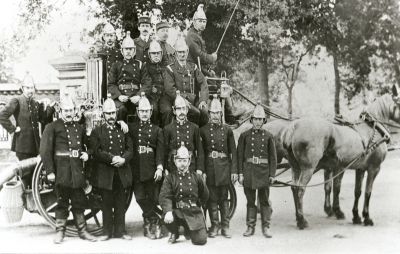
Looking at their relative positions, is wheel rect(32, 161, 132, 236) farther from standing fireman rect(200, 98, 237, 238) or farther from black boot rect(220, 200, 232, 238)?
black boot rect(220, 200, 232, 238)

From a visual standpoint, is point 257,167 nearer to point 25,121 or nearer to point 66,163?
point 66,163

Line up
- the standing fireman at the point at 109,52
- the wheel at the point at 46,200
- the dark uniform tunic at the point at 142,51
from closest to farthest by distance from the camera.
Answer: the wheel at the point at 46,200 < the standing fireman at the point at 109,52 < the dark uniform tunic at the point at 142,51

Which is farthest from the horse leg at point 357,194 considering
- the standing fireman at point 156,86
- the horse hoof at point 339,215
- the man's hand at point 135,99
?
the man's hand at point 135,99

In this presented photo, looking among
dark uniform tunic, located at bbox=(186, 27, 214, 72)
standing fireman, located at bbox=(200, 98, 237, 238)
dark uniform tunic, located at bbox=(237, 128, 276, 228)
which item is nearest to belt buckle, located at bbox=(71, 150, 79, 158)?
standing fireman, located at bbox=(200, 98, 237, 238)

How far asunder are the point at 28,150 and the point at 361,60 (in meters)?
8.08

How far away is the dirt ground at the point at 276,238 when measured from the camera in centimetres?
529

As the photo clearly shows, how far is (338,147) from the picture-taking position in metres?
6.78

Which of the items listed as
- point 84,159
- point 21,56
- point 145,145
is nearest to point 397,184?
point 145,145

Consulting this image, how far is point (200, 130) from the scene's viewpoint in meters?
6.00

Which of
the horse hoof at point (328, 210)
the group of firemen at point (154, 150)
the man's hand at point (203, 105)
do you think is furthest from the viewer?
the horse hoof at point (328, 210)

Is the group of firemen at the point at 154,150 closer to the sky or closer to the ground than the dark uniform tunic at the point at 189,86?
closer to the ground

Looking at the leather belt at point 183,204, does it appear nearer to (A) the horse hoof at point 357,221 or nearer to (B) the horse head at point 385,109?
(A) the horse hoof at point 357,221

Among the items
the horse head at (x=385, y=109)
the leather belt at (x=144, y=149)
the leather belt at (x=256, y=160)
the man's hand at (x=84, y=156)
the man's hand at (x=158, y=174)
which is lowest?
the man's hand at (x=158, y=174)

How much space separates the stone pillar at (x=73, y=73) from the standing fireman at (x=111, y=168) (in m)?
0.92
